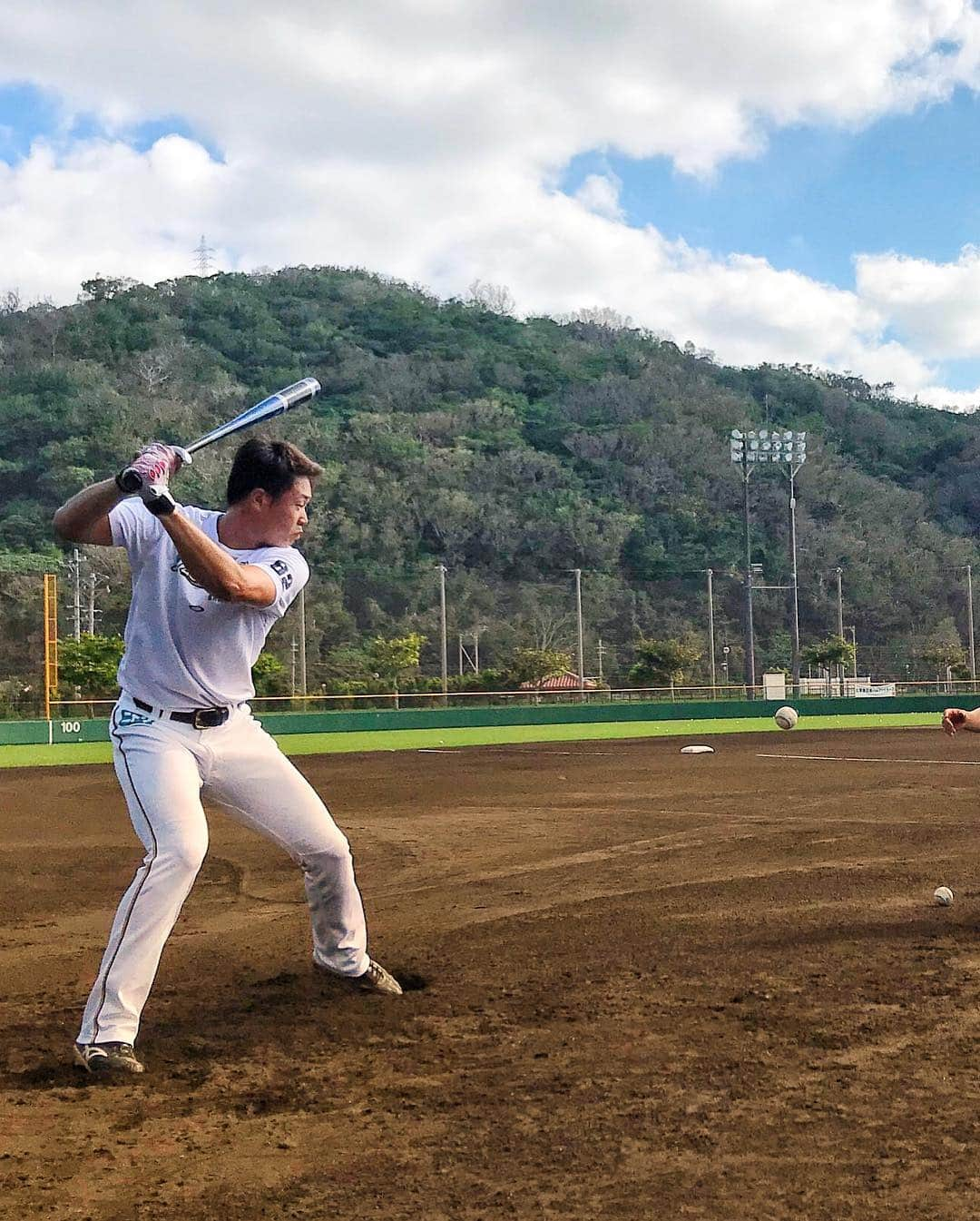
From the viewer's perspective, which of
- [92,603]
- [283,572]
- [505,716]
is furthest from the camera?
[92,603]

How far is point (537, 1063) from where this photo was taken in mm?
4203

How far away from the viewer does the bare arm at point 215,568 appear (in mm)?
3904

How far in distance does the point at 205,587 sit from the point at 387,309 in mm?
113817

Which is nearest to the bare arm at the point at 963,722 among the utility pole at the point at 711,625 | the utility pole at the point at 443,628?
the utility pole at the point at 443,628

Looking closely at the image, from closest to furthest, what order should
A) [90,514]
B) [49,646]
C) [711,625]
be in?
[90,514] < [49,646] < [711,625]

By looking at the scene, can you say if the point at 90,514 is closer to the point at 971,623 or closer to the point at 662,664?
the point at 662,664

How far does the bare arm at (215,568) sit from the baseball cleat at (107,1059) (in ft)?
5.00

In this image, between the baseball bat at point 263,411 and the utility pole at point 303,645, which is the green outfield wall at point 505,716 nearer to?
the utility pole at point 303,645

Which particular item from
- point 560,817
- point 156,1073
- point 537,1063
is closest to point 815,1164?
point 537,1063

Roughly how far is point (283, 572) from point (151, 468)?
67 cm

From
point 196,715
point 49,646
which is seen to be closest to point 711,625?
point 49,646

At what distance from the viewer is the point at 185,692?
442 centimetres

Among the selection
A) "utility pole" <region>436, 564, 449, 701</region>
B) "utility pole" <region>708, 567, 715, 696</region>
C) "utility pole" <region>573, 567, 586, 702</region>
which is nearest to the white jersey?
"utility pole" <region>436, 564, 449, 701</region>

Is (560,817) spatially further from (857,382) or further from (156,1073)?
(857,382)
